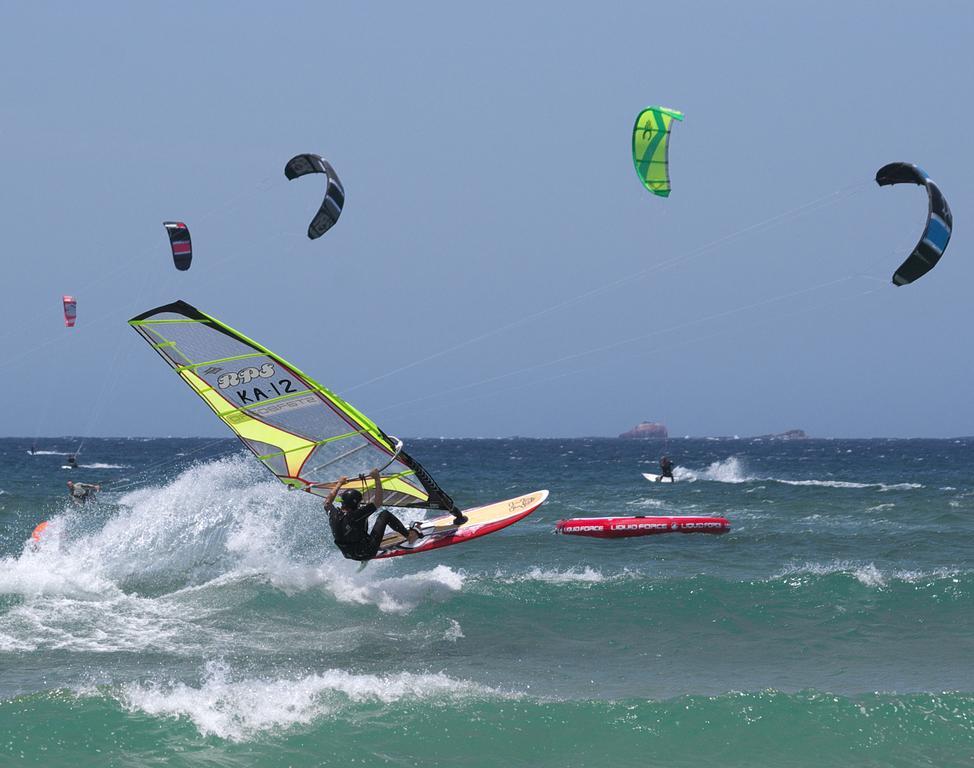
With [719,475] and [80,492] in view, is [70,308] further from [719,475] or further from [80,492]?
[719,475]

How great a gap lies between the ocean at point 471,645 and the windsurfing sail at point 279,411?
1545 mm

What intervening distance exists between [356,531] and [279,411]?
3.94 feet

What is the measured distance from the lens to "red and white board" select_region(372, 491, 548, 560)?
9.45 m

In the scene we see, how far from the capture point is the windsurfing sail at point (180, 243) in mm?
14305

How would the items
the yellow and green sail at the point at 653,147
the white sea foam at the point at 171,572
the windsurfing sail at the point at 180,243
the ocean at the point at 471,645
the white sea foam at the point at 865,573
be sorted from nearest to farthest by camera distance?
the ocean at the point at 471,645
the white sea foam at the point at 171,572
the yellow and green sail at the point at 653,147
the white sea foam at the point at 865,573
the windsurfing sail at the point at 180,243

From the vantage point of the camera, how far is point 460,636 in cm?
1033

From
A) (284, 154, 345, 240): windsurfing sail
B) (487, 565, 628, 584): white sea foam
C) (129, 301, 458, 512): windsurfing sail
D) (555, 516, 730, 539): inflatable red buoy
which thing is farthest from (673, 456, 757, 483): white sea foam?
(129, 301, 458, 512): windsurfing sail

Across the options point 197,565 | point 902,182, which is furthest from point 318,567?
point 902,182

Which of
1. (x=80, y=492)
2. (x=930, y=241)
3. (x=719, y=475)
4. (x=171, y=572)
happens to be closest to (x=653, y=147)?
(x=930, y=241)

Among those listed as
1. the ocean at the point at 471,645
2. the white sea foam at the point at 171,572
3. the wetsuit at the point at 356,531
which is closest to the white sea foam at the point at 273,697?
the ocean at the point at 471,645

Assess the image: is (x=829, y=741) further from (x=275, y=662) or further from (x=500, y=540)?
(x=500, y=540)

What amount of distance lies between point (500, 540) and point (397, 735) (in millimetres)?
9712

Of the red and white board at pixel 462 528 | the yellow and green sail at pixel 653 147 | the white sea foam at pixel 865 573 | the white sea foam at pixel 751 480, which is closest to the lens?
the red and white board at pixel 462 528

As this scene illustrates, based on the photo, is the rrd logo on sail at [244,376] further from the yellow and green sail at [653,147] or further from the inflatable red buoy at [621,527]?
the inflatable red buoy at [621,527]
